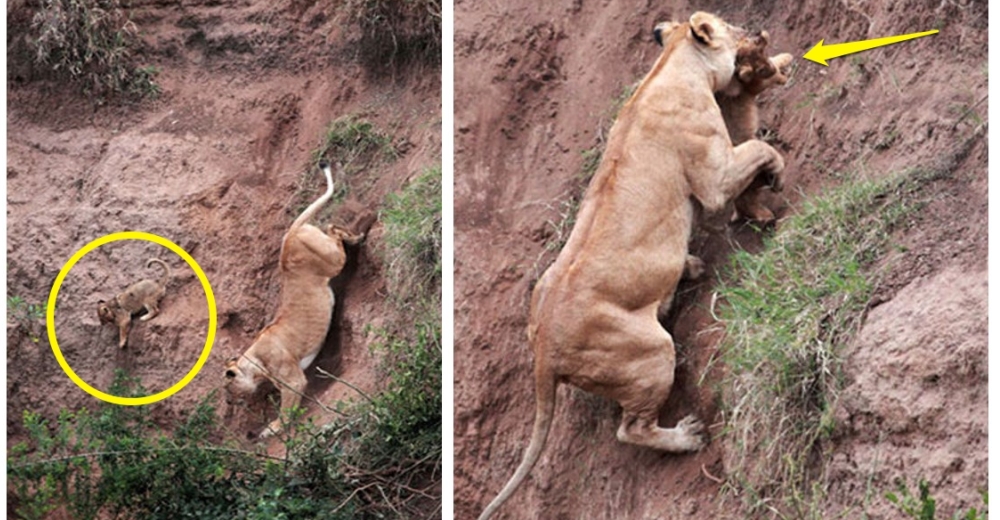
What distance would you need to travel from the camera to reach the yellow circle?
237 inches

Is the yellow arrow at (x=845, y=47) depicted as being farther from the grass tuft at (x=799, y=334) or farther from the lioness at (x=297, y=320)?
the lioness at (x=297, y=320)

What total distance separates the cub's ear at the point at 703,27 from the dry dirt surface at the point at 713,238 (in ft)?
0.63

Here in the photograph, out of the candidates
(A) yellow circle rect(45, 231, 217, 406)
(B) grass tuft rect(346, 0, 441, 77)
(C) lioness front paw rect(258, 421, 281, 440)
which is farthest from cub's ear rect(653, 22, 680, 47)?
(A) yellow circle rect(45, 231, 217, 406)

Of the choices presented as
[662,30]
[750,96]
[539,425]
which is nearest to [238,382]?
[539,425]

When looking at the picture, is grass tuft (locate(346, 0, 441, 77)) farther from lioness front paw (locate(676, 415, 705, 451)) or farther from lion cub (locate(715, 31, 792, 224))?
lioness front paw (locate(676, 415, 705, 451))

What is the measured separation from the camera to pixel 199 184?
247 inches

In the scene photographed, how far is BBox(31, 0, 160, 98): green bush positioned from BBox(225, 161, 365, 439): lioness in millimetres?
994

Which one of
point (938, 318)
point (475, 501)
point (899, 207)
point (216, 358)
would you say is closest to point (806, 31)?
point (899, 207)

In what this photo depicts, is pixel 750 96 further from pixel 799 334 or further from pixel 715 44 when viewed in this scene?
pixel 799 334

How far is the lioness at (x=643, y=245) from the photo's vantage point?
4.78m

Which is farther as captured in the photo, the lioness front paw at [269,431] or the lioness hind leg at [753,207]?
the lioness front paw at [269,431]

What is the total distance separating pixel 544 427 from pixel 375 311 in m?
1.03

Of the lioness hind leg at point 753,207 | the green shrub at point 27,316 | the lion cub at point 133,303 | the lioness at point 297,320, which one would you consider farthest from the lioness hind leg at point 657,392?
the green shrub at point 27,316

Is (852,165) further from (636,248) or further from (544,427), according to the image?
(544,427)
